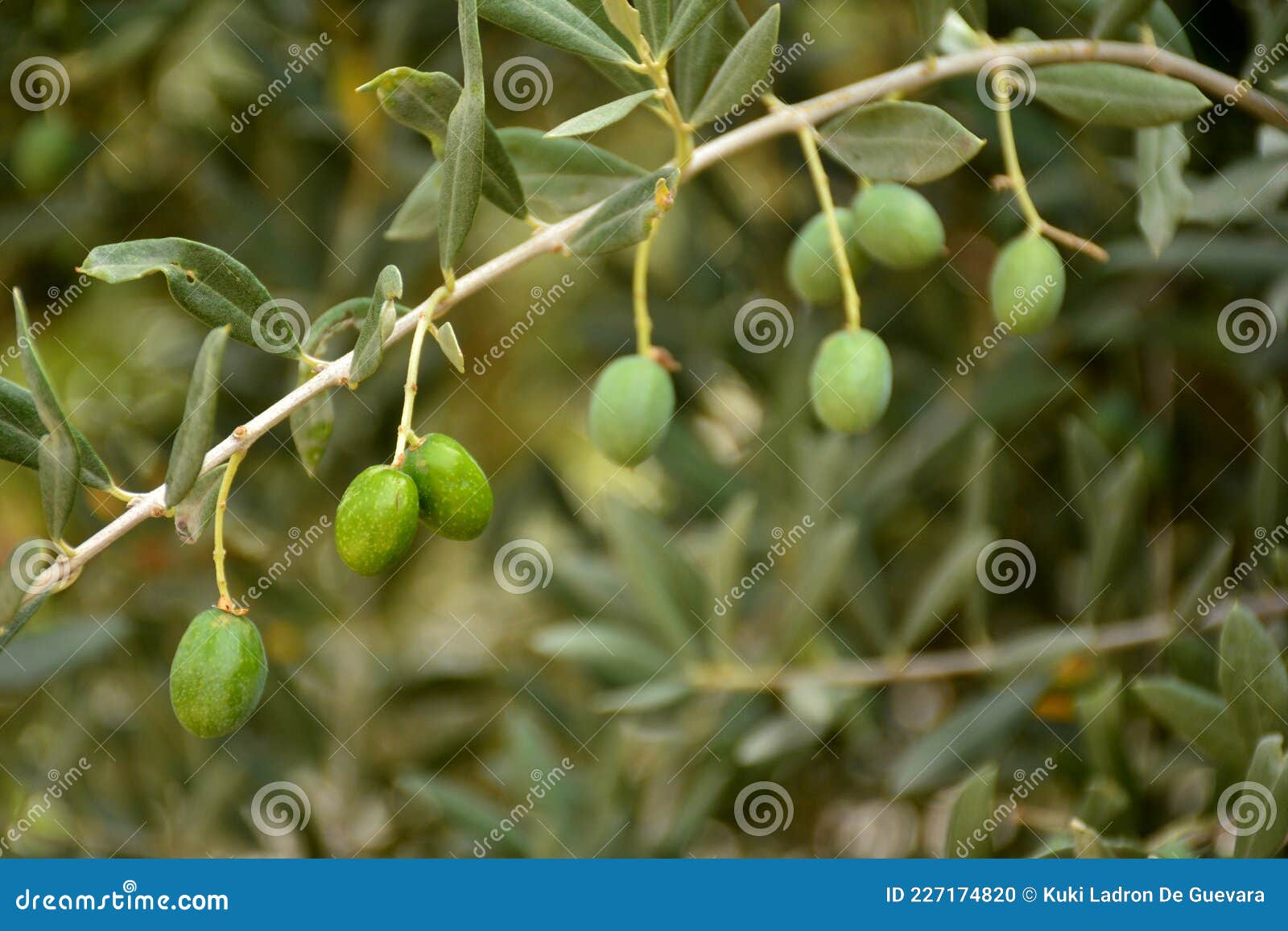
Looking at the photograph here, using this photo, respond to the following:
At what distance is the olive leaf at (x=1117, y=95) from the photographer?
3.76 ft

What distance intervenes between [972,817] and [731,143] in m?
0.80

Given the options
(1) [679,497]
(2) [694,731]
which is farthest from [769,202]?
(2) [694,731]

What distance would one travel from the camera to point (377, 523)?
0.95 meters

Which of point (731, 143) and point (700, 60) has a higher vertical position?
point (700, 60)

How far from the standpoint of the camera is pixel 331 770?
2.33 metres

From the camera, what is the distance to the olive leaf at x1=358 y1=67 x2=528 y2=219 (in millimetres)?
1000

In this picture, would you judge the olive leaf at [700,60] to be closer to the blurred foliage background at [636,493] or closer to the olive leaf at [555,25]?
the olive leaf at [555,25]

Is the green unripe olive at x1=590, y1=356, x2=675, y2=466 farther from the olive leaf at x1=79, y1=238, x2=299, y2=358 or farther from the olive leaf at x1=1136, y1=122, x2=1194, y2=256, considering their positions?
the olive leaf at x1=1136, y1=122, x2=1194, y2=256

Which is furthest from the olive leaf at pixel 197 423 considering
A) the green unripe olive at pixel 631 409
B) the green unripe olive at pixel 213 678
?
the green unripe olive at pixel 631 409

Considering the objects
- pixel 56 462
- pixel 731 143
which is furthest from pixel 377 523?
pixel 731 143

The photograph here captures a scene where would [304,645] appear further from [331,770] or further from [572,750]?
[572,750]

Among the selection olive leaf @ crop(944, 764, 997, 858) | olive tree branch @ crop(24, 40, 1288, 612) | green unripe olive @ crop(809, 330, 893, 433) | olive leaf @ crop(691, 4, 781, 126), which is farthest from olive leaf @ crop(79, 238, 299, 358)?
olive leaf @ crop(944, 764, 997, 858)

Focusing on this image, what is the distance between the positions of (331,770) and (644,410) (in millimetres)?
1423

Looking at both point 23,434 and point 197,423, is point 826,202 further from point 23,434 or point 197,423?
point 23,434
